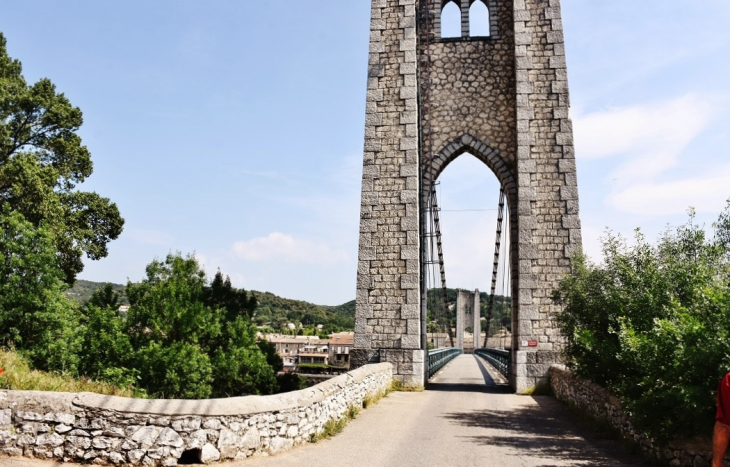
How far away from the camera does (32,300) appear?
41.9 ft

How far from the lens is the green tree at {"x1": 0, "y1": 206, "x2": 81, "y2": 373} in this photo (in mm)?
12602

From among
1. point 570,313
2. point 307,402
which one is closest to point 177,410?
point 307,402

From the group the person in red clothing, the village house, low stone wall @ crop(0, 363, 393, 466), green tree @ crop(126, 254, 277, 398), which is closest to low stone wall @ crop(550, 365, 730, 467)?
the person in red clothing

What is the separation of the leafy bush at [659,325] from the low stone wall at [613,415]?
162 mm

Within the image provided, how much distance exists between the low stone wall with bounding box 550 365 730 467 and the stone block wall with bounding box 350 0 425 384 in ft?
10.8

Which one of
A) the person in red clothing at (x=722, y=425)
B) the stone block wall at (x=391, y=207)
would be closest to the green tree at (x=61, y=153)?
the stone block wall at (x=391, y=207)

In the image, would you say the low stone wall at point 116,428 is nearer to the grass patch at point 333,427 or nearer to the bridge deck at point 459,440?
the bridge deck at point 459,440

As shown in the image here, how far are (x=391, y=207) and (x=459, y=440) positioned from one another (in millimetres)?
7563

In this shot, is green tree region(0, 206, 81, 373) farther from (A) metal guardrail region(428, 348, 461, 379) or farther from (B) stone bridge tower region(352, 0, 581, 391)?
(A) metal guardrail region(428, 348, 461, 379)

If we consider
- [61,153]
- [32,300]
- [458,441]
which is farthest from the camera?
[61,153]

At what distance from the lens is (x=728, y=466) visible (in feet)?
16.4

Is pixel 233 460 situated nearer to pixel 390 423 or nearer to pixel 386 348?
pixel 390 423

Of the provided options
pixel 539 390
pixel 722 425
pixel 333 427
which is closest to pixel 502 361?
pixel 539 390

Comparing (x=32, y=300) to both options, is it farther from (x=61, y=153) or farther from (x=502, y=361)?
(x=502, y=361)
